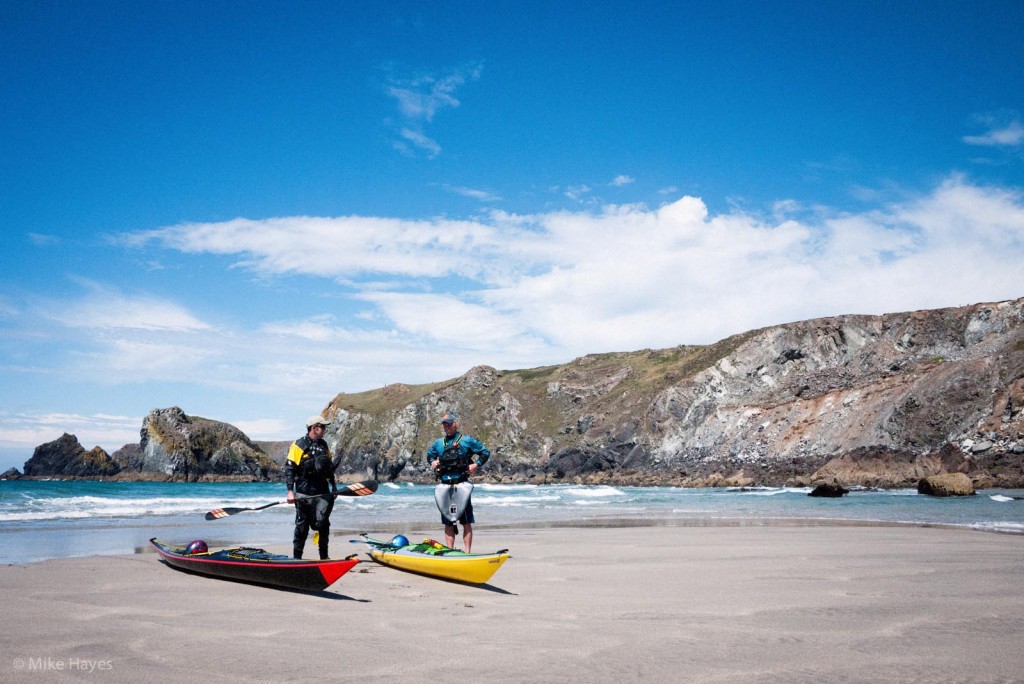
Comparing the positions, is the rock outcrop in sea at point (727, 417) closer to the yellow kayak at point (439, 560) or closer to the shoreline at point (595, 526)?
the shoreline at point (595, 526)

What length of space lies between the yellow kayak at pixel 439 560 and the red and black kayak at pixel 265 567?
143cm

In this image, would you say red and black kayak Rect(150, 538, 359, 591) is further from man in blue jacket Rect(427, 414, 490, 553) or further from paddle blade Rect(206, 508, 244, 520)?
man in blue jacket Rect(427, 414, 490, 553)

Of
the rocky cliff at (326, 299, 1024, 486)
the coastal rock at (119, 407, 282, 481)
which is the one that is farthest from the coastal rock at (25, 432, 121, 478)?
the rocky cliff at (326, 299, 1024, 486)

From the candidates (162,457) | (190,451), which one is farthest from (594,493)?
(162,457)

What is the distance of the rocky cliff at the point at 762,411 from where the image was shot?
6172 cm

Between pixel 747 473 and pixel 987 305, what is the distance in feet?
116

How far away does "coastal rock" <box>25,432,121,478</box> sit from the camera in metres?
131

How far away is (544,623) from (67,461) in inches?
6108

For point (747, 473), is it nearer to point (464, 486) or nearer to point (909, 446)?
point (909, 446)

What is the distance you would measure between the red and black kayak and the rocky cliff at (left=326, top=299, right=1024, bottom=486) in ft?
185

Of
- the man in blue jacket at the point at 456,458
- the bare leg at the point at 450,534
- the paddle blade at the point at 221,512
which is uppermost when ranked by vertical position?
the man in blue jacket at the point at 456,458

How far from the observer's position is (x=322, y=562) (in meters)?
7.62

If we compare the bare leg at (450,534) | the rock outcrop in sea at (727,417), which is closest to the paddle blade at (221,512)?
the bare leg at (450,534)

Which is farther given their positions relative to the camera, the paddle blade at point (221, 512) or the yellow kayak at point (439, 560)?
the paddle blade at point (221, 512)
